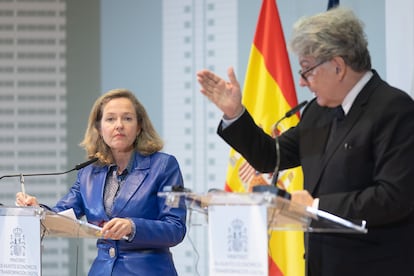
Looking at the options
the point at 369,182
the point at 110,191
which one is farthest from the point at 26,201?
the point at 369,182

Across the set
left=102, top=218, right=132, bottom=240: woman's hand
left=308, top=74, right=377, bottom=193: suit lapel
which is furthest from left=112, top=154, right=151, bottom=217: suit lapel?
left=308, top=74, right=377, bottom=193: suit lapel

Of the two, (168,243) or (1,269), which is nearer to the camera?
(1,269)

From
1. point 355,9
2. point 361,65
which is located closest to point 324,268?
point 361,65

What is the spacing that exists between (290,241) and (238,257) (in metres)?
1.93

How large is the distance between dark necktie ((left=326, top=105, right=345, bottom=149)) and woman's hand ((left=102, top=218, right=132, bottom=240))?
90cm

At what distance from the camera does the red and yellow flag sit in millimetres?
3904

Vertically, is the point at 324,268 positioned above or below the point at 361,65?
below

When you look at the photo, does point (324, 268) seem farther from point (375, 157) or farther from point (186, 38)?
point (186, 38)

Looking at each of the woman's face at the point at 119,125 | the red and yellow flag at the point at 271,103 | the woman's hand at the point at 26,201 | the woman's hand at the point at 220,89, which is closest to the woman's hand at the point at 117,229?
the woman's hand at the point at 26,201

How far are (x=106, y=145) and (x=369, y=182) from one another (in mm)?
1422

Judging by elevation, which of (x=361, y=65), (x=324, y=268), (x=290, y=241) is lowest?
(x=290, y=241)

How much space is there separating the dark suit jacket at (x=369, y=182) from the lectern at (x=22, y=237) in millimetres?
721

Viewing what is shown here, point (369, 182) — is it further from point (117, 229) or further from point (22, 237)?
point (22, 237)

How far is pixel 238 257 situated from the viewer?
2031 millimetres
